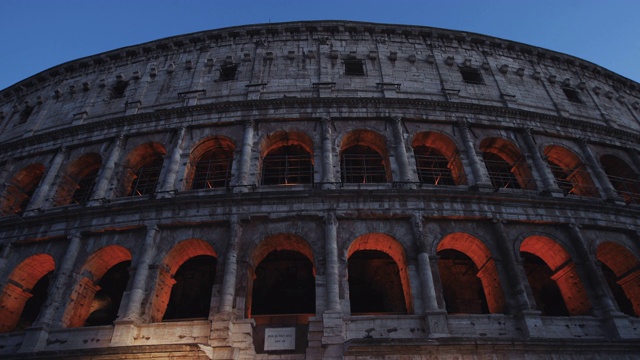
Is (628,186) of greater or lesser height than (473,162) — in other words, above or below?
above

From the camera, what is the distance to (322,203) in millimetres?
12188

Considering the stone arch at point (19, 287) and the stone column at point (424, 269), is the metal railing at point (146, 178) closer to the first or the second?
the stone arch at point (19, 287)

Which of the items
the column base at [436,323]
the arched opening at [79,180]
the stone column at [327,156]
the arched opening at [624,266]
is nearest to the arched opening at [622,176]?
the arched opening at [624,266]

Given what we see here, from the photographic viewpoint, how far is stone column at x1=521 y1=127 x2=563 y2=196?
13383mm

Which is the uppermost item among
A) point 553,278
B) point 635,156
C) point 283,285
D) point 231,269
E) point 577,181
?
point 635,156

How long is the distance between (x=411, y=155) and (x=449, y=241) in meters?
3.14

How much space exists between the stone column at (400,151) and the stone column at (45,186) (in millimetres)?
11721

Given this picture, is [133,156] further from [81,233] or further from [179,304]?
[179,304]

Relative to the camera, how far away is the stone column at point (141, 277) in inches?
419

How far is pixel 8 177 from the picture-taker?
15961 mm

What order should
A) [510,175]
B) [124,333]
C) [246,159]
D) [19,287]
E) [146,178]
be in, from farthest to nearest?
[146,178] < [510,175] < [246,159] < [19,287] < [124,333]

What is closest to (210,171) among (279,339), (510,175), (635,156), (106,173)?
(106,173)

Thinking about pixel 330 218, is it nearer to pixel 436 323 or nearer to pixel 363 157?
pixel 363 157

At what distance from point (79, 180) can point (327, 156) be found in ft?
30.5
